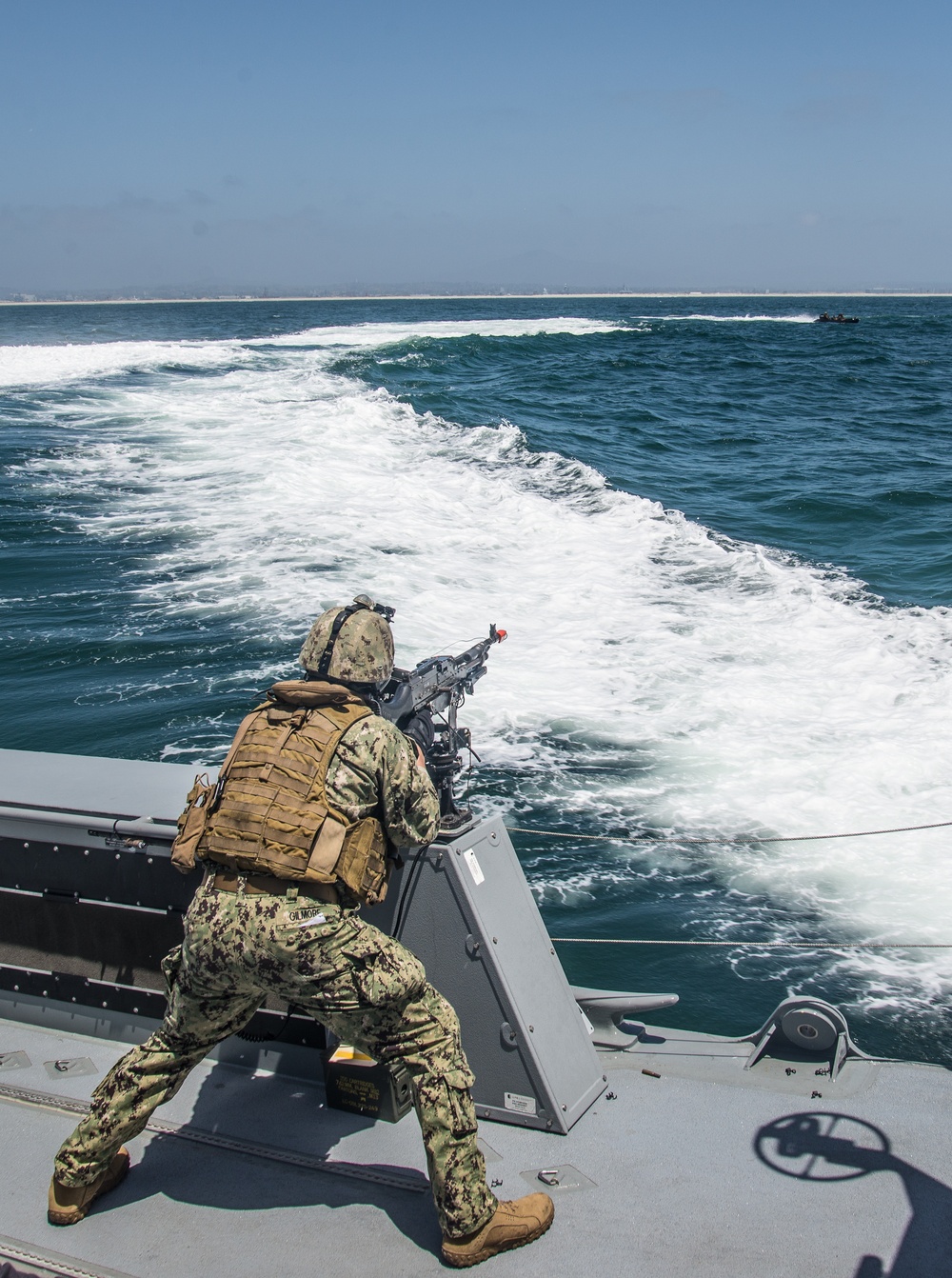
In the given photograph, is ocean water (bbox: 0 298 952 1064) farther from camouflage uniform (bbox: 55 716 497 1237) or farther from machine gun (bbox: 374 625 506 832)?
camouflage uniform (bbox: 55 716 497 1237)

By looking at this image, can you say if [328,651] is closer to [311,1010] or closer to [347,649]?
[347,649]

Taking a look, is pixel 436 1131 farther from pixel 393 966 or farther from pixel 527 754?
pixel 527 754

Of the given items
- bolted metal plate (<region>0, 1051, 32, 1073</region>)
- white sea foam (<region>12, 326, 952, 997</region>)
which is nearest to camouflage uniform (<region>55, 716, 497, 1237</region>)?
bolted metal plate (<region>0, 1051, 32, 1073</region>)

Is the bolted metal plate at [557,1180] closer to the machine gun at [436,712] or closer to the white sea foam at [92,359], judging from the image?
the machine gun at [436,712]

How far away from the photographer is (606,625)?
11047 millimetres

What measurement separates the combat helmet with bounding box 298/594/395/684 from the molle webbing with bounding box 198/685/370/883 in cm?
14

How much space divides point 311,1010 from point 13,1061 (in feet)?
4.93

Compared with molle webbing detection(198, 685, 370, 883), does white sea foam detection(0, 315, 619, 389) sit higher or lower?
higher

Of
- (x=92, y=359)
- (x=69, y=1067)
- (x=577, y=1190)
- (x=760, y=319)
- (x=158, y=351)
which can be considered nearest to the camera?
(x=577, y=1190)

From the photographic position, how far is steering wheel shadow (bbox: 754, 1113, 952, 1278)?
8.67ft

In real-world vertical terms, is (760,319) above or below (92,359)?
above

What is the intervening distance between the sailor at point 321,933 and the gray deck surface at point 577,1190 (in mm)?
154

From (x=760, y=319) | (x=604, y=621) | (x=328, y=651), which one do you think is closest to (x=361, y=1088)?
(x=328, y=651)

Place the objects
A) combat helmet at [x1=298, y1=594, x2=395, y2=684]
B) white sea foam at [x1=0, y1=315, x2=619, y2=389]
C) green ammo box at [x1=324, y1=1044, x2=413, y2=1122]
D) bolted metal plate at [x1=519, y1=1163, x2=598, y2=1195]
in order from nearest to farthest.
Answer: combat helmet at [x1=298, y1=594, x2=395, y2=684]
bolted metal plate at [x1=519, y1=1163, x2=598, y2=1195]
green ammo box at [x1=324, y1=1044, x2=413, y2=1122]
white sea foam at [x1=0, y1=315, x2=619, y2=389]
